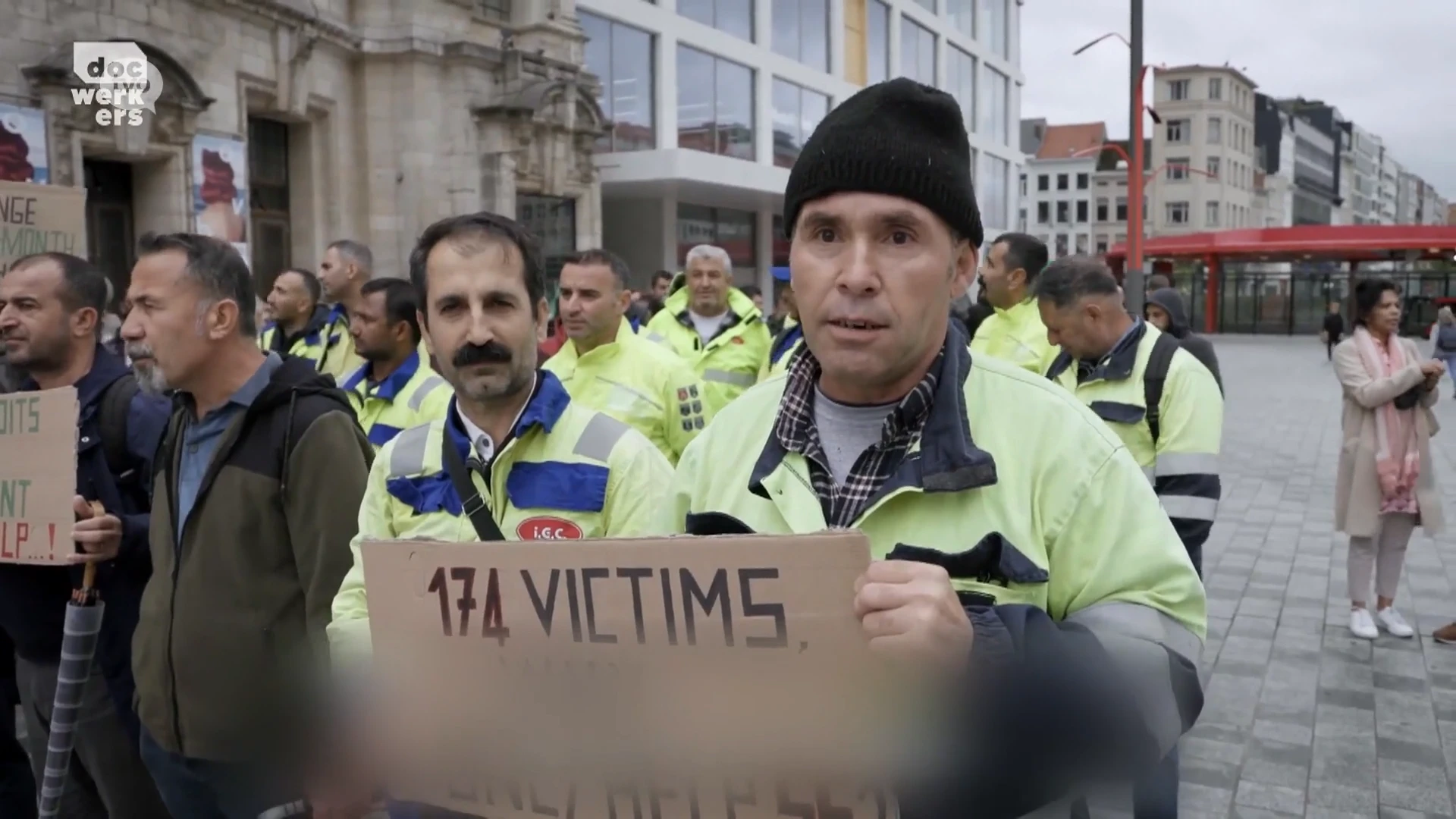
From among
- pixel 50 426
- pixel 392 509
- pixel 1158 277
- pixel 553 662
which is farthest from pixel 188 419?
pixel 1158 277

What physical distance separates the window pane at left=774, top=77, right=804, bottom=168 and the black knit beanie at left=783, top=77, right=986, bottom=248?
29950mm

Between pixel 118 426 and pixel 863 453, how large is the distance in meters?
2.96

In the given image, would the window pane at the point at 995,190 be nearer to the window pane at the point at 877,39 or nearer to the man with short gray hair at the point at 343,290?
the window pane at the point at 877,39

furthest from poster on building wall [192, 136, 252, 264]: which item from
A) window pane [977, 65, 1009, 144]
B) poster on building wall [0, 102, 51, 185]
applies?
window pane [977, 65, 1009, 144]

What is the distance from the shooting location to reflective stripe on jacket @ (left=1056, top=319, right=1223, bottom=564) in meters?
4.33

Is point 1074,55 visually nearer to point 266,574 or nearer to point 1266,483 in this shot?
point 1266,483

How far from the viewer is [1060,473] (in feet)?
5.07

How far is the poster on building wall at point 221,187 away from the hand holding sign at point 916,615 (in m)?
15.0

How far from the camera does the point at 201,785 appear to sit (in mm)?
2898

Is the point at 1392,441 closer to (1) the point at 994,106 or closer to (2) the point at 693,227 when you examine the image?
(2) the point at 693,227

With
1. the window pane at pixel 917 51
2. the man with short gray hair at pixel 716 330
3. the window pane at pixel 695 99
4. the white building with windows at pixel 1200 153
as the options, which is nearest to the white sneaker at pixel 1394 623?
the man with short gray hair at pixel 716 330

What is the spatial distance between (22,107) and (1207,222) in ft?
319

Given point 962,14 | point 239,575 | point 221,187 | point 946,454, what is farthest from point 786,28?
point 946,454

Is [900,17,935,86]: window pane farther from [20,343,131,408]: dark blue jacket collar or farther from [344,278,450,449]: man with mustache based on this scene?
[20,343,131,408]: dark blue jacket collar
